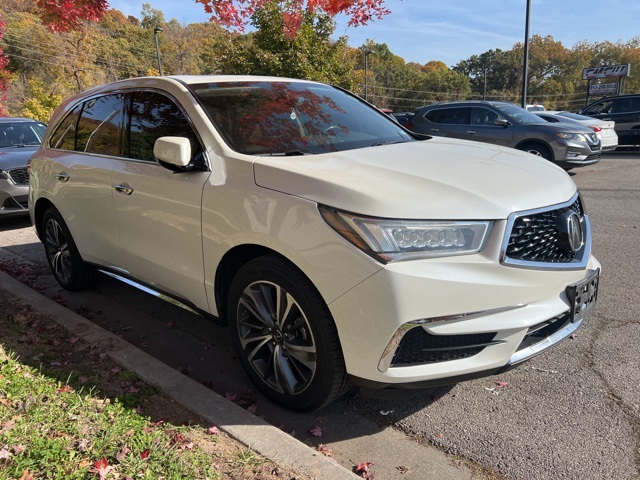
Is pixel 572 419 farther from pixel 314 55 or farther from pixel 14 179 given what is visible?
pixel 314 55

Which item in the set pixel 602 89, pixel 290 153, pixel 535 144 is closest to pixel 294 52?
pixel 535 144

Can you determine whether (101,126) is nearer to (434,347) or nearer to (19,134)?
(434,347)

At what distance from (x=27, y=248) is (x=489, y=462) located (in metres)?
6.31

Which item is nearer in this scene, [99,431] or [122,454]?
[122,454]

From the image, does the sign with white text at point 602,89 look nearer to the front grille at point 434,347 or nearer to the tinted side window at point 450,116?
the tinted side window at point 450,116

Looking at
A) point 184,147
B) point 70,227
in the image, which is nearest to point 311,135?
point 184,147

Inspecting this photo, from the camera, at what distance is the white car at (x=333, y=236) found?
221 cm

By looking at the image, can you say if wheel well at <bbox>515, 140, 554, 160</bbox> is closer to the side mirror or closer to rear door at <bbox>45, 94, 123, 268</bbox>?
rear door at <bbox>45, 94, 123, 268</bbox>

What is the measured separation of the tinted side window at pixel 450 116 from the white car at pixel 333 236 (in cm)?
854

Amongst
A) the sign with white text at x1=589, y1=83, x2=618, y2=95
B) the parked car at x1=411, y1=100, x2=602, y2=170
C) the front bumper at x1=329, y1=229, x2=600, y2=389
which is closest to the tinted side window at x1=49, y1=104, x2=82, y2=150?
the front bumper at x1=329, y1=229, x2=600, y2=389

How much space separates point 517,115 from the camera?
1130 centimetres

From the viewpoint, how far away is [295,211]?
2420 millimetres

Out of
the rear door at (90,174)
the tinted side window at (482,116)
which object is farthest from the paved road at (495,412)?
the tinted side window at (482,116)

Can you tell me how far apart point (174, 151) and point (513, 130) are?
383 inches
